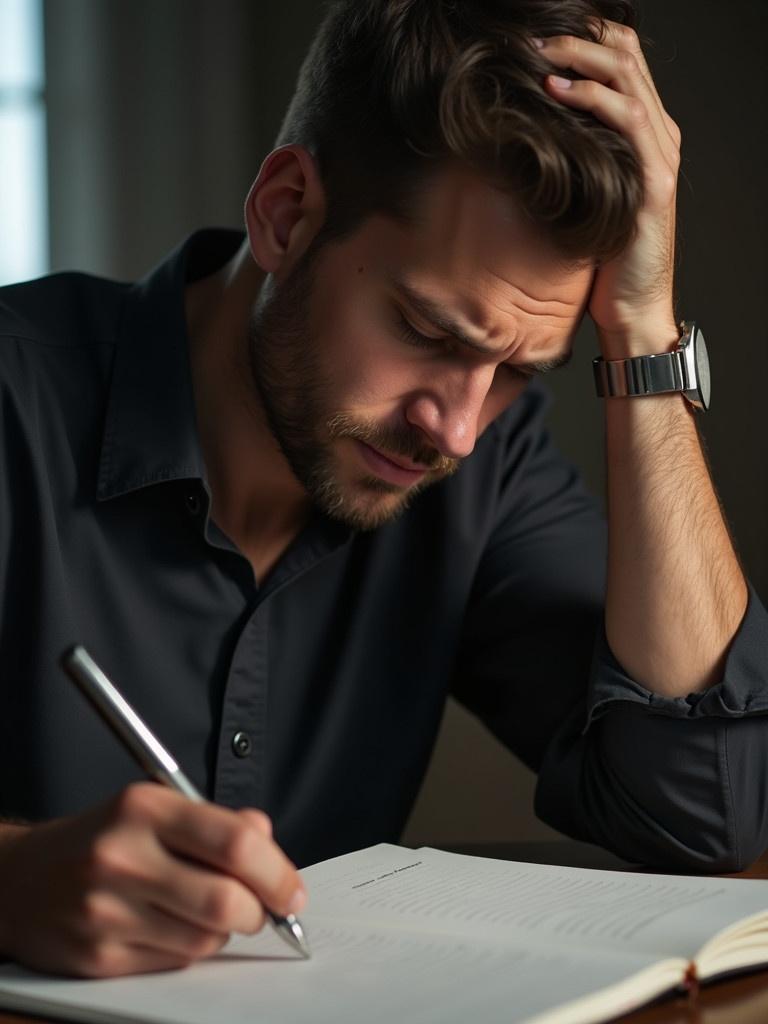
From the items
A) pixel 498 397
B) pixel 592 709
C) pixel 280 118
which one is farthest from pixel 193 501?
pixel 280 118

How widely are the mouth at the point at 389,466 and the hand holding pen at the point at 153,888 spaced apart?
22.4 inches

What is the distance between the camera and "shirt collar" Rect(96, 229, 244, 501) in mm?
1365

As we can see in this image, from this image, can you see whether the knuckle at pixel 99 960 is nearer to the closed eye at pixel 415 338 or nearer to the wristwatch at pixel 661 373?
the closed eye at pixel 415 338

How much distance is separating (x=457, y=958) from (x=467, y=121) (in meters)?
0.72

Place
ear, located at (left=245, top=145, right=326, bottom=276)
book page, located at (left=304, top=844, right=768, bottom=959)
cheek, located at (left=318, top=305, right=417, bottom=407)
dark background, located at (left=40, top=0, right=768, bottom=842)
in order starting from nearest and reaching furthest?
book page, located at (left=304, top=844, right=768, bottom=959) < cheek, located at (left=318, top=305, right=417, bottom=407) < ear, located at (left=245, top=145, right=326, bottom=276) < dark background, located at (left=40, top=0, right=768, bottom=842)

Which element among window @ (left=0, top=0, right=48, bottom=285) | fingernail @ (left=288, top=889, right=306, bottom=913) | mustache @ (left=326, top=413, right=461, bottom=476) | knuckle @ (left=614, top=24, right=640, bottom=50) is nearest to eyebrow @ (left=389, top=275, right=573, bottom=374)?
mustache @ (left=326, top=413, right=461, bottom=476)

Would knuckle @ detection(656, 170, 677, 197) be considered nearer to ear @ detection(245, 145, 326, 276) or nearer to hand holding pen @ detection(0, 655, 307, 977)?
ear @ detection(245, 145, 326, 276)

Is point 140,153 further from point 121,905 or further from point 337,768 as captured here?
point 121,905

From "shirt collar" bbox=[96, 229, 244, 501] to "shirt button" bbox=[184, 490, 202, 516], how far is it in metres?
0.03

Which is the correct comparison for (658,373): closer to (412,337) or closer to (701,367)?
(701,367)

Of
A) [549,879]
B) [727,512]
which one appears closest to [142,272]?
[727,512]

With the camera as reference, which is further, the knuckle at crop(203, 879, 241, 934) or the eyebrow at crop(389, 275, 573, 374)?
the eyebrow at crop(389, 275, 573, 374)

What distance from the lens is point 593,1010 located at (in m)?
0.74

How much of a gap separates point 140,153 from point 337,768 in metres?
1.64
